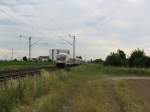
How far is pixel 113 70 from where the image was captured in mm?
90625

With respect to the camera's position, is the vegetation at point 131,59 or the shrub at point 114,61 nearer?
the vegetation at point 131,59

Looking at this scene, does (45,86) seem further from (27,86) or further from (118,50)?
(118,50)

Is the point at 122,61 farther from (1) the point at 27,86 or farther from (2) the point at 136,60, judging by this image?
Answer: (1) the point at 27,86

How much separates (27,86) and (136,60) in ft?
325

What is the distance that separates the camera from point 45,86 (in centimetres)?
2828

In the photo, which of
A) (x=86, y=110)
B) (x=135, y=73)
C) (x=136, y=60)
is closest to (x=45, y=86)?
(x=86, y=110)

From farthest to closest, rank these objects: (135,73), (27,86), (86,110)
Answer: (135,73) < (27,86) < (86,110)

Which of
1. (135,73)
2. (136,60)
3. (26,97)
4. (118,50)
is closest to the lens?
(26,97)

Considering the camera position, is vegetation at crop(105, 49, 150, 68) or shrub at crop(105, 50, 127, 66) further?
shrub at crop(105, 50, 127, 66)

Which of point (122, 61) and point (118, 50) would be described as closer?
point (122, 61)

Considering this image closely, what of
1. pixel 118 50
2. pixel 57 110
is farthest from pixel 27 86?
pixel 118 50

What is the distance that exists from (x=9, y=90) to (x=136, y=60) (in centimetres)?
10285

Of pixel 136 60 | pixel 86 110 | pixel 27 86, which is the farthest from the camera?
pixel 136 60

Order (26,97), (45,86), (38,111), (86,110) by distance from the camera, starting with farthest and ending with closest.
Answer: (45,86) < (26,97) < (86,110) < (38,111)
